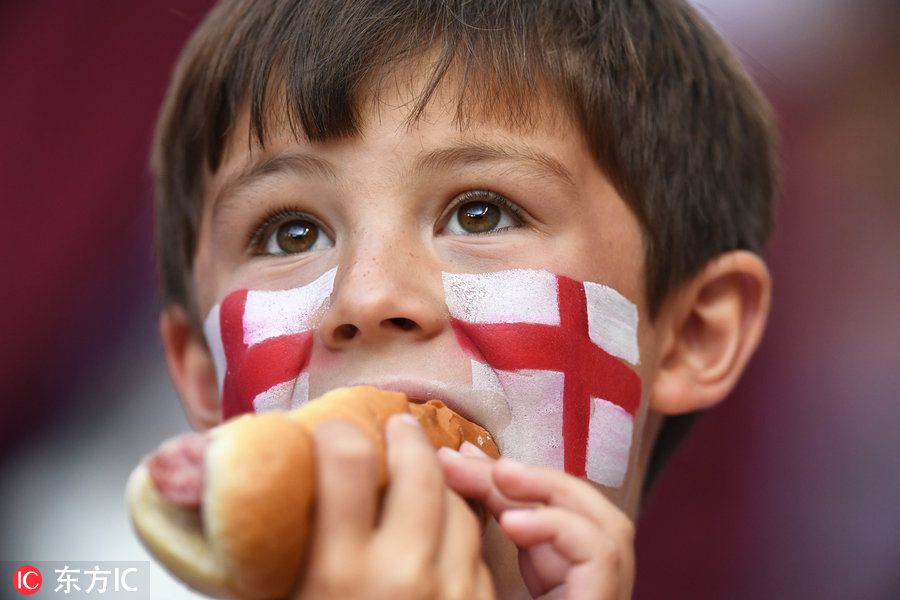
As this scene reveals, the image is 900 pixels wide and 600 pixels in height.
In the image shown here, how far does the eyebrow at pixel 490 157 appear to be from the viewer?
1235 millimetres

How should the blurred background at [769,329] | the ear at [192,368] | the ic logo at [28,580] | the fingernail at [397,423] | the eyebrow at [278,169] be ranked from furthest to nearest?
the blurred background at [769,329] → the ic logo at [28,580] → the ear at [192,368] → the eyebrow at [278,169] → the fingernail at [397,423]

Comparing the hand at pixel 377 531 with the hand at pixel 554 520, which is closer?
the hand at pixel 377 531

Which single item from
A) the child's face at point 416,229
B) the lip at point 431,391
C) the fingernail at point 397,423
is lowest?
the fingernail at point 397,423

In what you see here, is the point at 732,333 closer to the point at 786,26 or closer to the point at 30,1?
the point at 786,26

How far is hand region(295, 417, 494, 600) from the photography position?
77cm

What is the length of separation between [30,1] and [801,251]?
2.25 m

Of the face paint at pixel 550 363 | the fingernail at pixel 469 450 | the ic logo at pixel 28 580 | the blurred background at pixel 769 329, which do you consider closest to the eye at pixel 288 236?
the face paint at pixel 550 363

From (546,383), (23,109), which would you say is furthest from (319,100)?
(23,109)

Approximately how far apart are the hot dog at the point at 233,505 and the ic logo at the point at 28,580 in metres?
1.16

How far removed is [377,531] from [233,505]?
0.45 feet

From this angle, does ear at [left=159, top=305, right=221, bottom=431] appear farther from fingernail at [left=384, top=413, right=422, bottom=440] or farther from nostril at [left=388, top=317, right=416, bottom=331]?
fingernail at [left=384, top=413, right=422, bottom=440]

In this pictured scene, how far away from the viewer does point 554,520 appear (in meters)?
0.96

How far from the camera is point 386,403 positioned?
3.19 ft

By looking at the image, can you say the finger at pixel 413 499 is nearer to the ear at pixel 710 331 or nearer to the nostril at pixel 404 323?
the nostril at pixel 404 323
